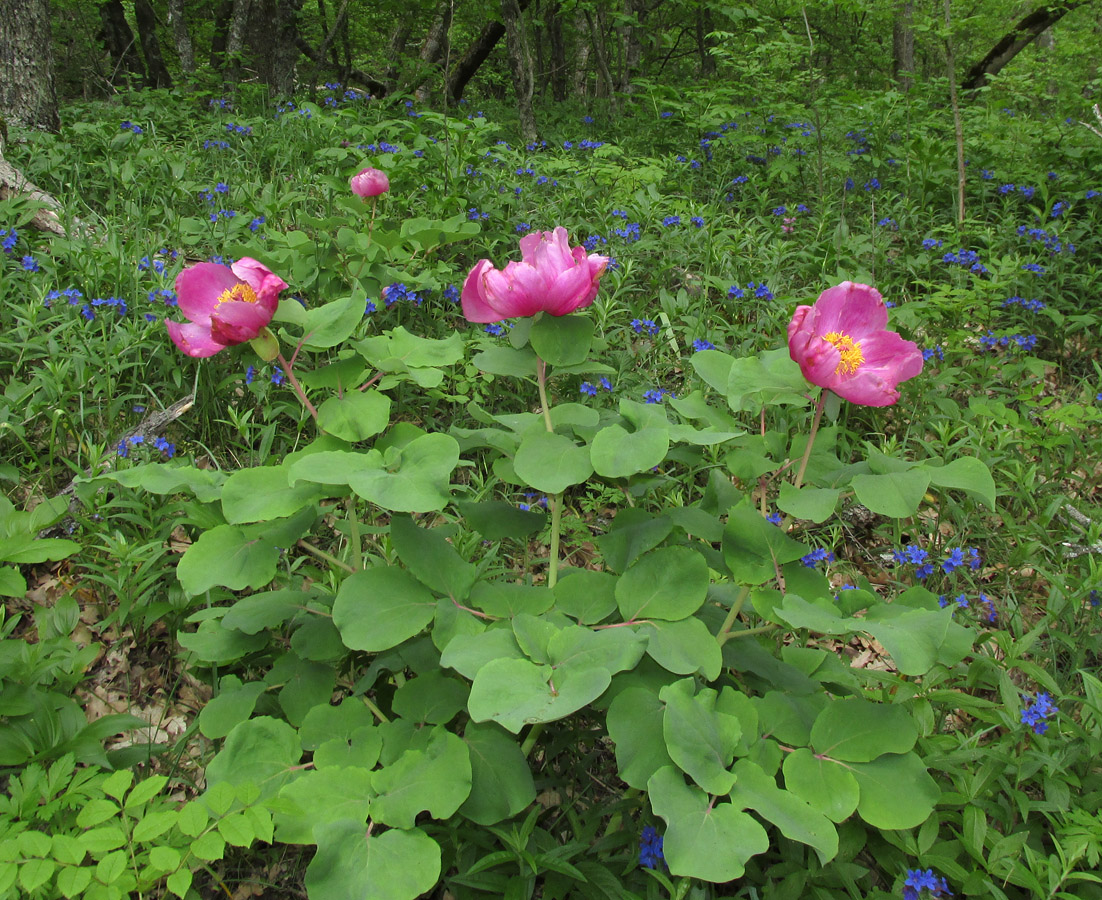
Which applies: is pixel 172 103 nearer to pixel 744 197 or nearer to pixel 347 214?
pixel 347 214

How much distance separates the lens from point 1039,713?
4.90 ft

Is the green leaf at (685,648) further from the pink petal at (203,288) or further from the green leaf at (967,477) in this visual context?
the pink petal at (203,288)

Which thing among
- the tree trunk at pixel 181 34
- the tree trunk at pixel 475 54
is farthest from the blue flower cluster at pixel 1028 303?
the tree trunk at pixel 181 34

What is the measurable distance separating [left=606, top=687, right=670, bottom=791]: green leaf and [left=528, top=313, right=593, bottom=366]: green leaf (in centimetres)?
56

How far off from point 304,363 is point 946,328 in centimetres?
274

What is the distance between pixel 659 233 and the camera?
3922mm

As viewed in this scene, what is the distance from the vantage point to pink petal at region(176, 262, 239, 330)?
4.40 feet

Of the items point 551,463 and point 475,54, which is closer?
point 551,463

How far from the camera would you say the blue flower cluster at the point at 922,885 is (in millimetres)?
1264

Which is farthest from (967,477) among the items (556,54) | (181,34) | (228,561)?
(181,34)

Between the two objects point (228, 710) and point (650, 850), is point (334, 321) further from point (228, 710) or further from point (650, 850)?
point (650, 850)

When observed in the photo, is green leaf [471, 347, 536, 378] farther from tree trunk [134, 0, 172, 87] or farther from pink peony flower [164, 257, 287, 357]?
tree trunk [134, 0, 172, 87]

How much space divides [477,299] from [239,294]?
0.43 m

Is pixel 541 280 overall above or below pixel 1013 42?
above
